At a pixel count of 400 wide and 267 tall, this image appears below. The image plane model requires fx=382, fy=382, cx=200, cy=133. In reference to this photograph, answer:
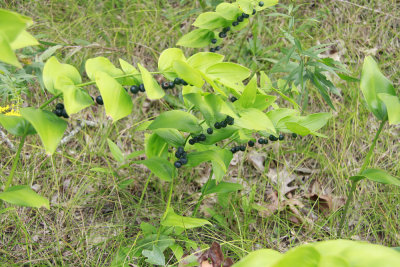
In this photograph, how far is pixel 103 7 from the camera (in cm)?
365

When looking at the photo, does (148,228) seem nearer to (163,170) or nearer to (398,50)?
(163,170)

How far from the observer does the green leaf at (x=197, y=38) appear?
7.25ft

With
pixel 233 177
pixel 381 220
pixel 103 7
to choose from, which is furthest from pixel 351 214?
pixel 103 7

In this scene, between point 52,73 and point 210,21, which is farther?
point 210,21

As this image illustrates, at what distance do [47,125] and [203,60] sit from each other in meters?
0.63

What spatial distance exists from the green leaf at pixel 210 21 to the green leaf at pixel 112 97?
0.92 metres

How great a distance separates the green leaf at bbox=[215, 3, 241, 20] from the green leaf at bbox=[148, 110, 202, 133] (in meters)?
0.78

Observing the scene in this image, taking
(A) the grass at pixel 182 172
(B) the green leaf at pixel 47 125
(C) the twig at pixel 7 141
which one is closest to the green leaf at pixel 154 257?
(A) the grass at pixel 182 172

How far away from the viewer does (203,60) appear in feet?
4.92

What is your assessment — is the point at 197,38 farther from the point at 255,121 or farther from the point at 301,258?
the point at 301,258

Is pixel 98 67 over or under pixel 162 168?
over

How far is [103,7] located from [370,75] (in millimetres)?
2613

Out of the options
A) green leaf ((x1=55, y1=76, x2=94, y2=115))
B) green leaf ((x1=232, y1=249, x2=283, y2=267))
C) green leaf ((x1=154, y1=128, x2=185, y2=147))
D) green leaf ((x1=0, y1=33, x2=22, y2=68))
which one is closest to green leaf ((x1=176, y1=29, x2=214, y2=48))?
green leaf ((x1=154, y1=128, x2=185, y2=147))

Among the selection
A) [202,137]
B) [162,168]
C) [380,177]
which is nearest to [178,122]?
[202,137]
